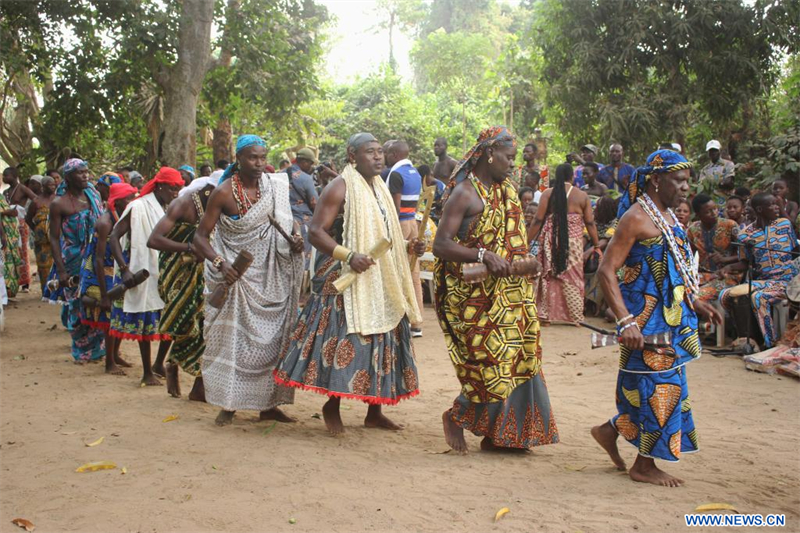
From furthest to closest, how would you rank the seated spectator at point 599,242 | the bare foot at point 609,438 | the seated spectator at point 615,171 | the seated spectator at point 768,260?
the seated spectator at point 615,171
the seated spectator at point 599,242
the seated spectator at point 768,260
the bare foot at point 609,438

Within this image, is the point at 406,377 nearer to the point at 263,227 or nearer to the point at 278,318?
the point at 278,318

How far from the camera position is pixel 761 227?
28.6 feet

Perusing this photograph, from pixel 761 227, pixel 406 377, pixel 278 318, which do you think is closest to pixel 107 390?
pixel 278 318

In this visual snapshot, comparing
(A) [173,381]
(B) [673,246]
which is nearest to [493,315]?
(B) [673,246]

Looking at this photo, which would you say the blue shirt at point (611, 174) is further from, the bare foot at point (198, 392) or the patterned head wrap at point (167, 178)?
the bare foot at point (198, 392)

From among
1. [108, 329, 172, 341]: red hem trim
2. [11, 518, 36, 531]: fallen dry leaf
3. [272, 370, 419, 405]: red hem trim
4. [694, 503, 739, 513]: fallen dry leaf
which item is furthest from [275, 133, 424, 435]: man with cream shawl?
[108, 329, 172, 341]: red hem trim

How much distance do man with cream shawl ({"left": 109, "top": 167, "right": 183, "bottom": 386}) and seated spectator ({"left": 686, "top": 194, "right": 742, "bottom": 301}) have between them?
5.72m

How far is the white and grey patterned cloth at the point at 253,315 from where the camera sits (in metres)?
6.05

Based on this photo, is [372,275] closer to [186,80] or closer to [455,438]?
[455,438]

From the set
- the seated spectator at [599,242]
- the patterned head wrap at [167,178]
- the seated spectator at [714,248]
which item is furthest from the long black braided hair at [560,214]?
the patterned head wrap at [167,178]

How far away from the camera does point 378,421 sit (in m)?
6.09

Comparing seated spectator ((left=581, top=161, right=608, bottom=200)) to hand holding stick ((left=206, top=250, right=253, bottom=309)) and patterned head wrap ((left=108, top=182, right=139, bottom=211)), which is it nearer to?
patterned head wrap ((left=108, top=182, right=139, bottom=211))

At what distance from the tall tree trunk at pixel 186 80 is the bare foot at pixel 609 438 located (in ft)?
37.4

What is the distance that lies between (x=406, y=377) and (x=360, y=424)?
0.75m
